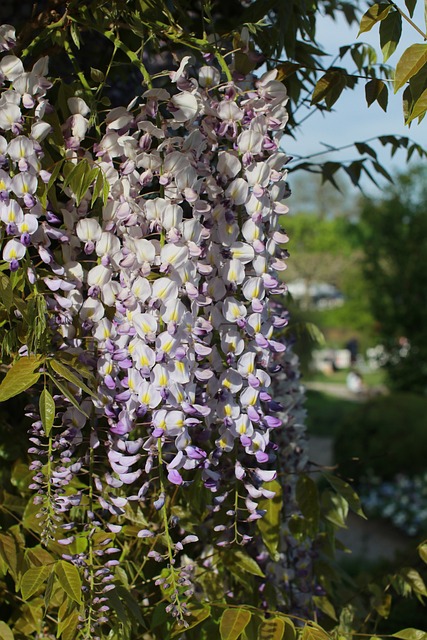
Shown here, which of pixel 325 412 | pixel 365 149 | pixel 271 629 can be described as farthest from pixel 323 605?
pixel 325 412

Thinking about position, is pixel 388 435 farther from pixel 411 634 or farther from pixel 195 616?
pixel 195 616

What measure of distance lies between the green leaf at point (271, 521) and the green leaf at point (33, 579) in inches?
19.0

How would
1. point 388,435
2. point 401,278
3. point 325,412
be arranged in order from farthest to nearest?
1. point 325,412
2. point 401,278
3. point 388,435

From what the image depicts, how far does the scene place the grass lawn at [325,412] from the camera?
13.1 metres

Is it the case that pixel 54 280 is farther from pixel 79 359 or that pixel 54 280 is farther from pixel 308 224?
pixel 308 224

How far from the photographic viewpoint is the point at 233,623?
1398 mm

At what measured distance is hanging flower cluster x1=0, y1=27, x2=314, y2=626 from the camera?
4.00ft

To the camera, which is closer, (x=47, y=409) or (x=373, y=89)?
(x=47, y=409)

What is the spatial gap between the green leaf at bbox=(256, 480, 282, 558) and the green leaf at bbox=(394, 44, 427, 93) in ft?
2.94

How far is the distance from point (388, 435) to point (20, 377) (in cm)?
794

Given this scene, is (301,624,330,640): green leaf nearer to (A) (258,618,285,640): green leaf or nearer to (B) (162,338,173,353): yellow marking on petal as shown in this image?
(A) (258,618,285,640): green leaf

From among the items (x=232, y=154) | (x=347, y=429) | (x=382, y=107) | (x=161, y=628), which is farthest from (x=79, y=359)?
(x=347, y=429)

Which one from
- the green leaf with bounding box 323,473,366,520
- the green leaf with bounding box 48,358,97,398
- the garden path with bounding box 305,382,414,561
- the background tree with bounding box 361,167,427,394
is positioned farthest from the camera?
the background tree with bounding box 361,167,427,394

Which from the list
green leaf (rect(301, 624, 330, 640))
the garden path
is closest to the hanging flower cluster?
green leaf (rect(301, 624, 330, 640))
